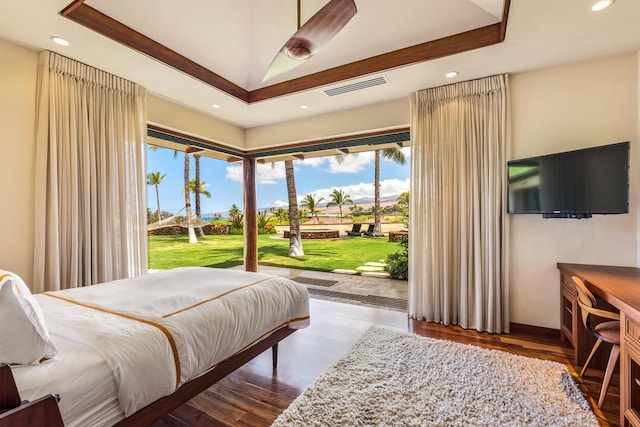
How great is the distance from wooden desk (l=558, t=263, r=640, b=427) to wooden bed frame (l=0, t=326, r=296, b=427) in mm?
2097

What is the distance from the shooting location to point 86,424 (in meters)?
1.13

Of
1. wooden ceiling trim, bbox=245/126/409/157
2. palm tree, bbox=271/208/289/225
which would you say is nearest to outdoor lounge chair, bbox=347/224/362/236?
palm tree, bbox=271/208/289/225

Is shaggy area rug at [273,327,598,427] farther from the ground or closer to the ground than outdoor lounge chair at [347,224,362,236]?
closer to the ground

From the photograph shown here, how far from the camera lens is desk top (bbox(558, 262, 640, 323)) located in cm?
168

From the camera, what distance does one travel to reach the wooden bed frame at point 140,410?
0.85 m

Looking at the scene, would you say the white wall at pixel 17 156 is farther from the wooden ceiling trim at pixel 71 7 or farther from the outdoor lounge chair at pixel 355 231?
the outdoor lounge chair at pixel 355 231

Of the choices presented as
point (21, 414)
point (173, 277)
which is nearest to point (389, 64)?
point (173, 277)

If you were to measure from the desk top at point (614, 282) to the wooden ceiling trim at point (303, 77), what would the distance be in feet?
6.52

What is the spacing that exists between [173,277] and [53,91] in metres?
1.87

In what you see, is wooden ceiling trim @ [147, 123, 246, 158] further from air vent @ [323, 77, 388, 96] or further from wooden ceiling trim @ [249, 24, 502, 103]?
air vent @ [323, 77, 388, 96]

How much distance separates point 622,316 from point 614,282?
21.4 inches

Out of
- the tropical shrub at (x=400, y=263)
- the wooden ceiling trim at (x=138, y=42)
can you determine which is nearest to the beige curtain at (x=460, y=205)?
the tropical shrub at (x=400, y=263)

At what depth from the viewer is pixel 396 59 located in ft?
9.21

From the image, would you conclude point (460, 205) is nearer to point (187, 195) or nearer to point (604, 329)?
point (604, 329)
